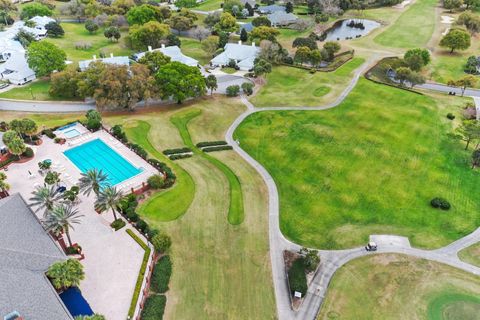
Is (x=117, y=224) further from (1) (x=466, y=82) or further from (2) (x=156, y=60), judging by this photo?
(1) (x=466, y=82)

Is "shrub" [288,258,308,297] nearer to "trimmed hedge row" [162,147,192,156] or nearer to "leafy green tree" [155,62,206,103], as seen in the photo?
"trimmed hedge row" [162,147,192,156]

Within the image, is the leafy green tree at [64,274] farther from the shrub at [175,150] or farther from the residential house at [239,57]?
the residential house at [239,57]

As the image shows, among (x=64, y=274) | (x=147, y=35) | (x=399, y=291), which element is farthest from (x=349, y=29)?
(x=64, y=274)

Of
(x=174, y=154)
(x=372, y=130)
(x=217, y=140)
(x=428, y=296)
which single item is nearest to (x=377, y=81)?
(x=372, y=130)

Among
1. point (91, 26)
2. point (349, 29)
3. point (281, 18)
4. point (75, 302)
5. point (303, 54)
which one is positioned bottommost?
point (75, 302)

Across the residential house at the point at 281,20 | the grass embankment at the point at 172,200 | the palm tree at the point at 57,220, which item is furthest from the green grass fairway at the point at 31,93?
the residential house at the point at 281,20

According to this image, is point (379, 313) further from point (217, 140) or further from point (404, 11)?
point (404, 11)
